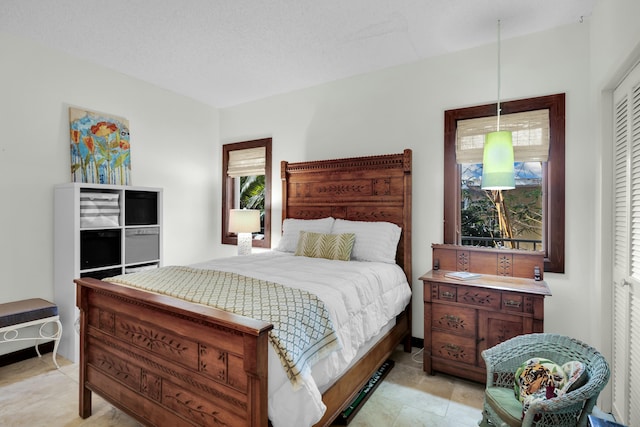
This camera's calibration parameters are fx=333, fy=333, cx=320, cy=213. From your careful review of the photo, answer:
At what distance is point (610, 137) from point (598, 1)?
964mm

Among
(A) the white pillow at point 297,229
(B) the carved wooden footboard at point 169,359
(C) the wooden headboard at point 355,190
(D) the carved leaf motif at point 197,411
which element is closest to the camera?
(B) the carved wooden footboard at point 169,359

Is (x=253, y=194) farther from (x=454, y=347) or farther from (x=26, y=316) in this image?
(x=454, y=347)

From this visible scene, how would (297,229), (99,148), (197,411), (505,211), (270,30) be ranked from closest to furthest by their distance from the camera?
(197,411) < (270,30) < (505,211) < (99,148) < (297,229)

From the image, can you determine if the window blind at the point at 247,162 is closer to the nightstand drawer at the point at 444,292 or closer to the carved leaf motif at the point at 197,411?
the nightstand drawer at the point at 444,292

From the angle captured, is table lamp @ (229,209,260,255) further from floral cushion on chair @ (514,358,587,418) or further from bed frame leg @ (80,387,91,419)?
floral cushion on chair @ (514,358,587,418)

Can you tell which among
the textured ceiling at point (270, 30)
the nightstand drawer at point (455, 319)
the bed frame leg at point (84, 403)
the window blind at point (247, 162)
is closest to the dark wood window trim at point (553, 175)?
the textured ceiling at point (270, 30)

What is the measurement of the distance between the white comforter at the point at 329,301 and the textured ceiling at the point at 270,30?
1.92 metres

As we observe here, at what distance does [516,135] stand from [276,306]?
2503 millimetres

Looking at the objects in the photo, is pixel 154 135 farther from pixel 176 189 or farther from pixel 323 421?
pixel 323 421

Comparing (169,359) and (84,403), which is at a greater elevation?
(169,359)

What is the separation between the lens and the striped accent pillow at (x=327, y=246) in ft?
9.85

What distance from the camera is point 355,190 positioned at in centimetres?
351

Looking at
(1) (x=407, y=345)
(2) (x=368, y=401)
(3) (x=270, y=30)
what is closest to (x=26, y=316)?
(2) (x=368, y=401)

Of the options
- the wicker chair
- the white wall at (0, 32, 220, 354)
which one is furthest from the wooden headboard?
the white wall at (0, 32, 220, 354)
